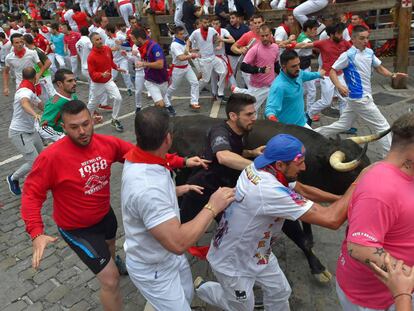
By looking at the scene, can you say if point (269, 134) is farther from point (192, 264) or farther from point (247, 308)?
point (247, 308)

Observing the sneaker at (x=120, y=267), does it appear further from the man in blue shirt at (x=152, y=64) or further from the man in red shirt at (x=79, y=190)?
the man in blue shirt at (x=152, y=64)

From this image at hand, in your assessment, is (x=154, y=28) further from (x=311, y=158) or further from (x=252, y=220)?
(x=252, y=220)

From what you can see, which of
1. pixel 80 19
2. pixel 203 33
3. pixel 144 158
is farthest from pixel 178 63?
pixel 80 19

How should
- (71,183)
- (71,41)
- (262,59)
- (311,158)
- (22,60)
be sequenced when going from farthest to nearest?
1. (71,41)
2. (22,60)
3. (262,59)
4. (311,158)
5. (71,183)

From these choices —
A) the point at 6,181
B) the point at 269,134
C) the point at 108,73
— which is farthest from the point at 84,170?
the point at 108,73

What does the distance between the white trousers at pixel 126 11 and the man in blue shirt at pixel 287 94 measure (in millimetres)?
11373

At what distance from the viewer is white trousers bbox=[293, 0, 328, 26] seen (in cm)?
1009

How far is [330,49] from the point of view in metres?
8.21

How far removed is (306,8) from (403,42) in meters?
2.62

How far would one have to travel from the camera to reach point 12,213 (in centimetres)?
627

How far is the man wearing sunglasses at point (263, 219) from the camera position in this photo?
2.74 m

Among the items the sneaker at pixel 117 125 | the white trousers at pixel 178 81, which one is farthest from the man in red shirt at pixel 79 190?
the white trousers at pixel 178 81

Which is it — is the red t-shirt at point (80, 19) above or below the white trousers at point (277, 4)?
above

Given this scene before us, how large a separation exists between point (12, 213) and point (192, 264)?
3.32 meters
